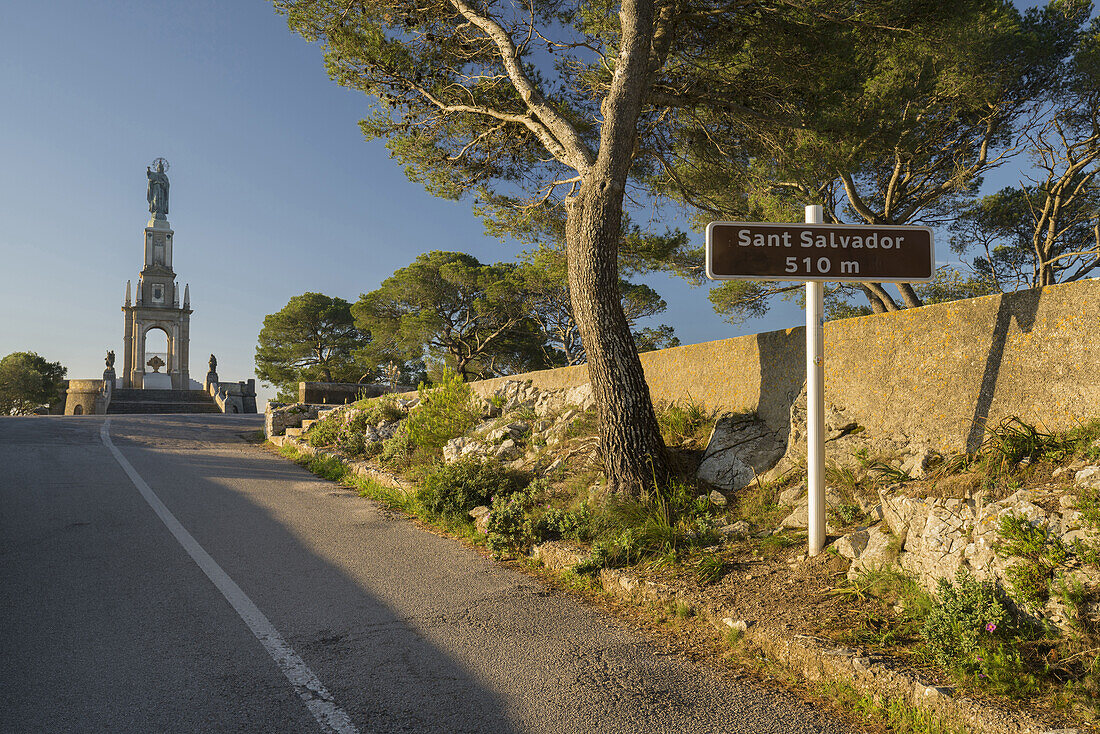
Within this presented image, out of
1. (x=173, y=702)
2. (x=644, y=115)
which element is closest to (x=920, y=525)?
(x=173, y=702)

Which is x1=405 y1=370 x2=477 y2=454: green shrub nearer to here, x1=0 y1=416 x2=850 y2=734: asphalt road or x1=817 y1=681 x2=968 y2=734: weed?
x1=0 y1=416 x2=850 y2=734: asphalt road

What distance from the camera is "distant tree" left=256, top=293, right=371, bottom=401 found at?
133 ft

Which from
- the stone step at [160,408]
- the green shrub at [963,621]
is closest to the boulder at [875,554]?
the green shrub at [963,621]

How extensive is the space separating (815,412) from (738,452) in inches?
60.3

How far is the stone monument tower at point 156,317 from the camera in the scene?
5550cm

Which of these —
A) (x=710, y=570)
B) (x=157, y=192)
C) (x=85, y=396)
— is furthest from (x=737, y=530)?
(x=157, y=192)

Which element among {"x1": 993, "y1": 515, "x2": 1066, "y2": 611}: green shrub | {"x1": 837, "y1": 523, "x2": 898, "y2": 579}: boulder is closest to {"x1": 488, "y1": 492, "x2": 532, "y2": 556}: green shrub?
{"x1": 837, "y1": 523, "x2": 898, "y2": 579}: boulder

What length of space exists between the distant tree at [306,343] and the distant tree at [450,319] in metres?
9.03

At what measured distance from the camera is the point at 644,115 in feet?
28.7

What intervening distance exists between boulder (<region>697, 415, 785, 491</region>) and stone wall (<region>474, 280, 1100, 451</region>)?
5.4 inches

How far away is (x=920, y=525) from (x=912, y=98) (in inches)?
432

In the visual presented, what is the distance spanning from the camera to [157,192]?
213 feet

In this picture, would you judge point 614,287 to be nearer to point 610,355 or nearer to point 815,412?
point 610,355

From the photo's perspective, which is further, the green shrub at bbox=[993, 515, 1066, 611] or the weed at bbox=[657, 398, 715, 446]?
the weed at bbox=[657, 398, 715, 446]
